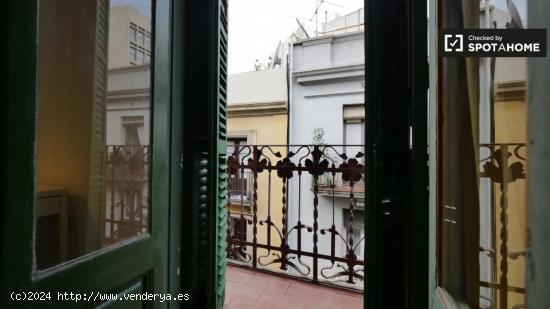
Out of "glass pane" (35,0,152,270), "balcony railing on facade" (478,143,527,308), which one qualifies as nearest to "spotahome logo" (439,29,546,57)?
"balcony railing on facade" (478,143,527,308)

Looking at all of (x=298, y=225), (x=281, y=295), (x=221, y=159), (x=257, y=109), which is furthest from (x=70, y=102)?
(x=257, y=109)

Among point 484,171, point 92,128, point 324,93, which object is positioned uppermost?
point 324,93

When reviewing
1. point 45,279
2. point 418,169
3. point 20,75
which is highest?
point 20,75

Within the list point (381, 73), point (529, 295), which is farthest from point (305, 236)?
point (529, 295)

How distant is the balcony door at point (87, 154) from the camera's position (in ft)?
2.09

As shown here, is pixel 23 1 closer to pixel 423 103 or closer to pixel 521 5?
pixel 521 5

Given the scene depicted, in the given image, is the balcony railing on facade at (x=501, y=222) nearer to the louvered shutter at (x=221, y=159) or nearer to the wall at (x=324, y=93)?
the louvered shutter at (x=221, y=159)

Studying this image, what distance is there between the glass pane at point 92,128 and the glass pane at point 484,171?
44.4 inches

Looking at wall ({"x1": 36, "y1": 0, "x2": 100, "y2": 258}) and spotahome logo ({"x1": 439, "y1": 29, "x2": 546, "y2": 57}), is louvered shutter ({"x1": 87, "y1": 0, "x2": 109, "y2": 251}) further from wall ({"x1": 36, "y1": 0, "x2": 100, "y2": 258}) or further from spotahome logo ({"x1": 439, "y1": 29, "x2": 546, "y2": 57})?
spotahome logo ({"x1": 439, "y1": 29, "x2": 546, "y2": 57})

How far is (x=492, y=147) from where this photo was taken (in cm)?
74

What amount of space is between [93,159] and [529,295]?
128cm

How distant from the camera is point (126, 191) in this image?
114 centimetres

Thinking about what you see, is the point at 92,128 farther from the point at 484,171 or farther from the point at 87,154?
the point at 484,171

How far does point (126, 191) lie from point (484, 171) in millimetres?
1266
